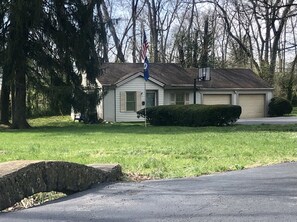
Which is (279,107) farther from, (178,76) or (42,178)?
(42,178)

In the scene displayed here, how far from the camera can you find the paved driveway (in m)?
5.81

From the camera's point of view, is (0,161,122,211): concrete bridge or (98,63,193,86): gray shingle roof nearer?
(0,161,122,211): concrete bridge

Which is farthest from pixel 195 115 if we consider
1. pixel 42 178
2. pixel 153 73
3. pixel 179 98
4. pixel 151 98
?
pixel 42 178

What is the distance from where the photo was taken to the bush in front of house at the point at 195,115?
2428cm

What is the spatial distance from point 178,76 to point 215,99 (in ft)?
11.7

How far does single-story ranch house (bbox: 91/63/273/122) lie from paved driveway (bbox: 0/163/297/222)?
2230cm

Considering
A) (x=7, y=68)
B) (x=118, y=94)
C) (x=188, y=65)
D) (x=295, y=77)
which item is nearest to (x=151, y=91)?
(x=118, y=94)

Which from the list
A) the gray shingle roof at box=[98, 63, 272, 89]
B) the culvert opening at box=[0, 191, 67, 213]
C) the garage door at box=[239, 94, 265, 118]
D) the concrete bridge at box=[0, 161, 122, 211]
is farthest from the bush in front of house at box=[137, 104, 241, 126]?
the culvert opening at box=[0, 191, 67, 213]

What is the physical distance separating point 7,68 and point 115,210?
19.4 m

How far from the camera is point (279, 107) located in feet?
125

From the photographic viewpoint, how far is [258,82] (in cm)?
3988

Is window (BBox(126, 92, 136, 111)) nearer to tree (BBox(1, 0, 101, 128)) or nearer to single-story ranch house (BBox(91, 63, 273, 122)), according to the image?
single-story ranch house (BBox(91, 63, 273, 122))

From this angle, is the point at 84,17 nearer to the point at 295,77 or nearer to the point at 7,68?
the point at 7,68

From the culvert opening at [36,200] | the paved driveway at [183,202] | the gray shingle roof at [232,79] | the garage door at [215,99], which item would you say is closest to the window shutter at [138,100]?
the gray shingle roof at [232,79]
